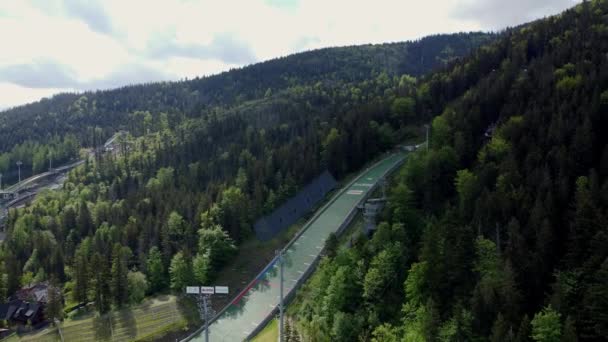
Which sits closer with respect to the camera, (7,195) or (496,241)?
(496,241)

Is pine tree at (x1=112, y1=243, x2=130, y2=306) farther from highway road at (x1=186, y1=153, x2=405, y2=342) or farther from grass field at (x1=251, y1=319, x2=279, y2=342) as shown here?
grass field at (x1=251, y1=319, x2=279, y2=342)

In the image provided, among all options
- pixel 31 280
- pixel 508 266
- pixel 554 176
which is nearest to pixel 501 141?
pixel 554 176

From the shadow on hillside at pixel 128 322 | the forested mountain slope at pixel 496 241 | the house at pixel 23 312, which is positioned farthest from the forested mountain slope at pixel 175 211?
the forested mountain slope at pixel 496 241

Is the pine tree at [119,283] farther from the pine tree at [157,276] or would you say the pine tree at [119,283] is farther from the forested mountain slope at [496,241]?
the forested mountain slope at [496,241]

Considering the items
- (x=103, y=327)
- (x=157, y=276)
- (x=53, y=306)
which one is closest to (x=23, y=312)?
(x=53, y=306)

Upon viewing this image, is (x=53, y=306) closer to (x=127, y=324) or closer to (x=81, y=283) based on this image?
(x=81, y=283)

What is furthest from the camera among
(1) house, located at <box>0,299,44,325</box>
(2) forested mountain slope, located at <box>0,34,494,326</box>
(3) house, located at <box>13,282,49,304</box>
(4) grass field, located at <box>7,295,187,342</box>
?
(3) house, located at <box>13,282,49,304</box>

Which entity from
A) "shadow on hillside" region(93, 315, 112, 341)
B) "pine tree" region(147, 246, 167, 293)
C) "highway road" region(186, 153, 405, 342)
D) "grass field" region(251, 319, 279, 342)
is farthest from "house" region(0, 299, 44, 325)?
"grass field" region(251, 319, 279, 342)
